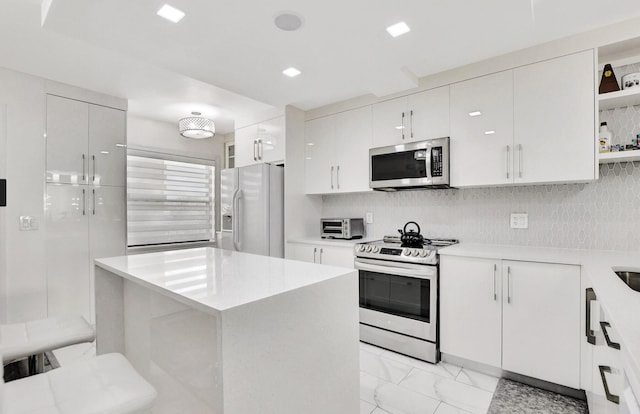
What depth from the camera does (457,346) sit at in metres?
2.43

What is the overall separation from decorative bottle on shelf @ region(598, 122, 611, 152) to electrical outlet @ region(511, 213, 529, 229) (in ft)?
2.25

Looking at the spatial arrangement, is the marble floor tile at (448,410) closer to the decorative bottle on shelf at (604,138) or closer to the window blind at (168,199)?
the decorative bottle on shelf at (604,138)

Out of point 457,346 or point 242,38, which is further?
point 457,346

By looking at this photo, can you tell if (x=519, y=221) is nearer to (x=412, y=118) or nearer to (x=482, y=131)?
(x=482, y=131)

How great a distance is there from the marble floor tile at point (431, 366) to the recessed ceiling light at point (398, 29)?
240 centimetres

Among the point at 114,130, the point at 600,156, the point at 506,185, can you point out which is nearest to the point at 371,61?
the point at 506,185

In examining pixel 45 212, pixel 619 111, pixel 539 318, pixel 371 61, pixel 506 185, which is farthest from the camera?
pixel 45 212

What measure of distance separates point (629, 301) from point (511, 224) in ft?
5.64

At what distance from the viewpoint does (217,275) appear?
145 centimetres

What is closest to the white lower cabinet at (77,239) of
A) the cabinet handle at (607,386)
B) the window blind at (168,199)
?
the window blind at (168,199)

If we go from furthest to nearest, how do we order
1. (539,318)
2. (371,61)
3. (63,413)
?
(371,61)
(539,318)
(63,413)

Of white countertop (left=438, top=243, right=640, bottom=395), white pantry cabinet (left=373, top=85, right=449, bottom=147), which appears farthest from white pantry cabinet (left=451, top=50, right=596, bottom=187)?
white countertop (left=438, top=243, right=640, bottom=395)

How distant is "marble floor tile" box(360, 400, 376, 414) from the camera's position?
193cm

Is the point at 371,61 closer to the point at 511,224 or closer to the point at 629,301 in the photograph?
the point at 511,224
